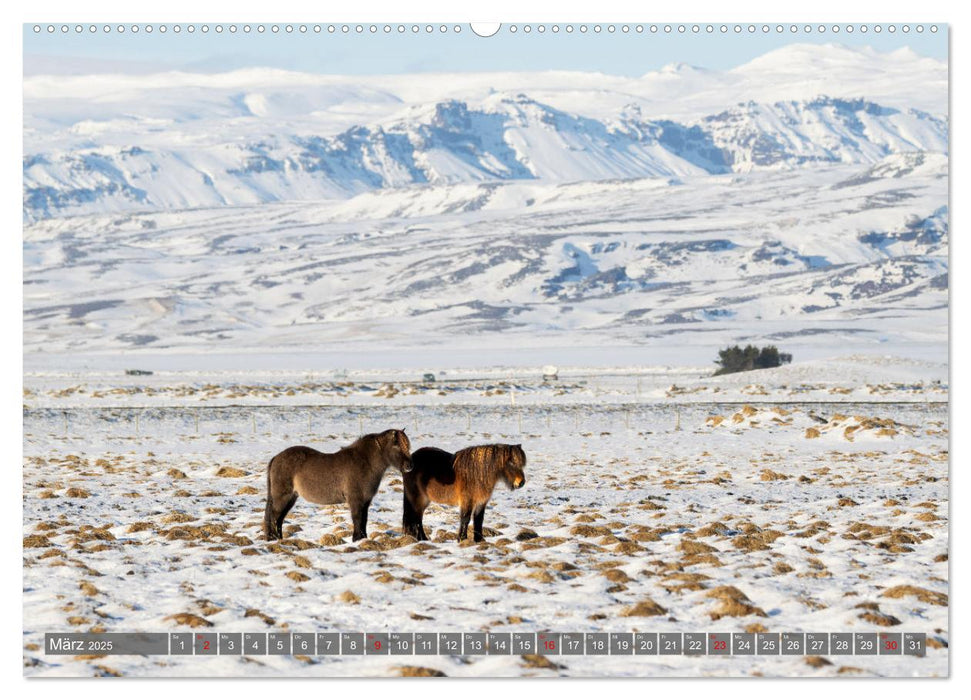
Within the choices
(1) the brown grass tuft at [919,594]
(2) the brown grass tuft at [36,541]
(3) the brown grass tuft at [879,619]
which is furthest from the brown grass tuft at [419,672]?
(2) the brown grass tuft at [36,541]

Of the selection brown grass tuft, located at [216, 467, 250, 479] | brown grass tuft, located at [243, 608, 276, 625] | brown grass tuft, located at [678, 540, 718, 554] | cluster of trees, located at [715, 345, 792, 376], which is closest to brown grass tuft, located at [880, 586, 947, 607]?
brown grass tuft, located at [678, 540, 718, 554]

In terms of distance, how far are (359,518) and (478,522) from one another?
4.40 feet

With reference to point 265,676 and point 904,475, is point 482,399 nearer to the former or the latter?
point 904,475

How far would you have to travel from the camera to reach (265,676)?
10.2 m

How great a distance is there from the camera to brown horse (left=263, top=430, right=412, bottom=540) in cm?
1436

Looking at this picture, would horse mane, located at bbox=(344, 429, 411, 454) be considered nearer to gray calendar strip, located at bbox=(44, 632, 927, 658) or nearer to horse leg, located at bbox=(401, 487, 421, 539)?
horse leg, located at bbox=(401, 487, 421, 539)

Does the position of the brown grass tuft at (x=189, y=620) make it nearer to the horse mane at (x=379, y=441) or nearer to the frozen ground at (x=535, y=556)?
the frozen ground at (x=535, y=556)

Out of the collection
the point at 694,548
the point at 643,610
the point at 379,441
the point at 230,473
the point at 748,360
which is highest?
the point at 379,441

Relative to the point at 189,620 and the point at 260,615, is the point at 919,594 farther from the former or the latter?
the point at 189,620

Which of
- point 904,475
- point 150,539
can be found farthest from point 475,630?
point 904,475

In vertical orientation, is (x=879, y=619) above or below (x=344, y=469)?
below

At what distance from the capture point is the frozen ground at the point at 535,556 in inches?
450

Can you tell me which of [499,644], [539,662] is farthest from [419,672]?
[539,662]

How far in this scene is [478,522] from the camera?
15516 mm
